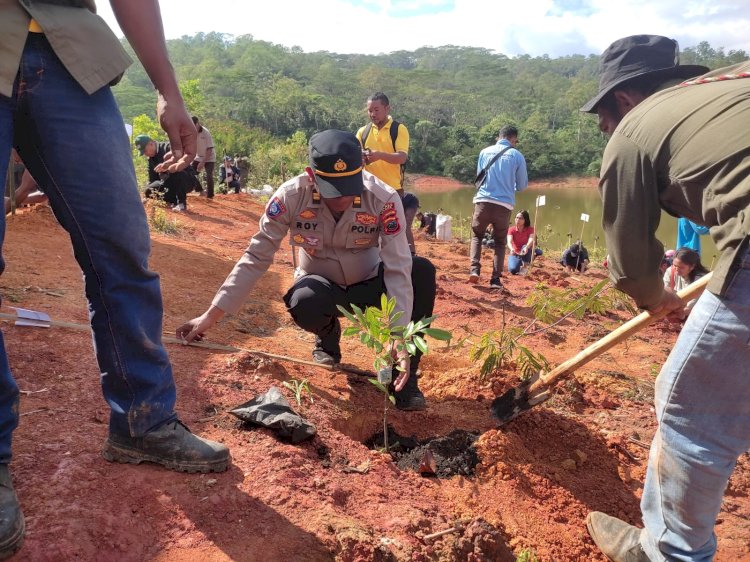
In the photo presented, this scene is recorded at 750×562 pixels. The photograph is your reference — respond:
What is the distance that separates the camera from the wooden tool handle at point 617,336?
6.49ft

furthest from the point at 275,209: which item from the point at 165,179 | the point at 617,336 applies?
the point at 165,179

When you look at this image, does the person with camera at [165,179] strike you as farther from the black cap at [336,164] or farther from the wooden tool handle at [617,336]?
the wooden tool handle at [617,336]

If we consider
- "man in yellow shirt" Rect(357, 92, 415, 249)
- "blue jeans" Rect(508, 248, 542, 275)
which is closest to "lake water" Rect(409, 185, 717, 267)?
"blue jeans" Rect(508, 248, 542, 275)

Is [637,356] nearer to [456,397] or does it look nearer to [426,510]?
[456,397]

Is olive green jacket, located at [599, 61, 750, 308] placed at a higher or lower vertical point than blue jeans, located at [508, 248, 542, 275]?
higher

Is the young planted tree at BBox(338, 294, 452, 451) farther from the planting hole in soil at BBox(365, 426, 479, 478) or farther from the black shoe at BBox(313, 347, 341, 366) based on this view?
the black shoe at BBox(313, 347, 341, 366)

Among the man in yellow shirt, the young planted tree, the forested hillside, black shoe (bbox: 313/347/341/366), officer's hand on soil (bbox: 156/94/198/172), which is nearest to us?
officer's hand on soil (bbox: 156/94/198/172)

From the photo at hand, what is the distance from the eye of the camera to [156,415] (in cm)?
170

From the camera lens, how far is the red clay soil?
1.64 meters

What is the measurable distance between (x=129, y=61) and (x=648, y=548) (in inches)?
78.2

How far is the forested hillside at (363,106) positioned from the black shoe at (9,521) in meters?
17.2

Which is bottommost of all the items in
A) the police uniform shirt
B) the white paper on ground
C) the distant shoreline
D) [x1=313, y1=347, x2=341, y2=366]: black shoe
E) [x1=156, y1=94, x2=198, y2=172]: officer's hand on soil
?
the distant shoreline

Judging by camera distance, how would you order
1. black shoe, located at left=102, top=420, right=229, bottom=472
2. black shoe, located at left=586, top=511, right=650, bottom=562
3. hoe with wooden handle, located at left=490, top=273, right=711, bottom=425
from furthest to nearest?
hoe with wooden handle, located at left=490, top=273, right=711, bottom=425, black shoe, located at left=586, top=511, right=650, bottom=562, black shoe, located at left=102, top=420, right=229, bottom=472

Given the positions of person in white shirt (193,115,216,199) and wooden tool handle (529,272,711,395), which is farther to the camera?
person in white shirt (193,115,216,199)
